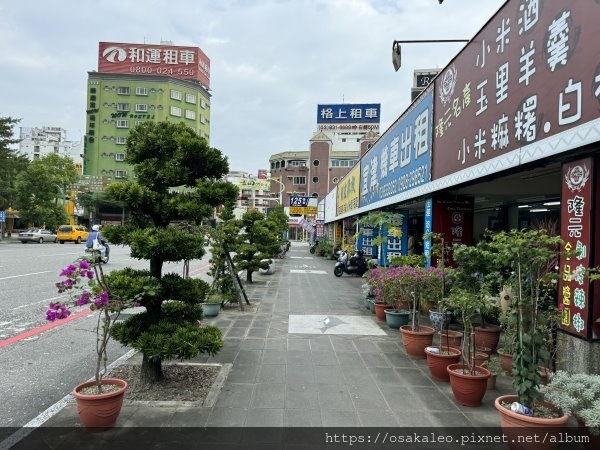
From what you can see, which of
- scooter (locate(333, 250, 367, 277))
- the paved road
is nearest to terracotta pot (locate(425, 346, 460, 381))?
the paved road

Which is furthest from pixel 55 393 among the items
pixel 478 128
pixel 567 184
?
pixel 478 128

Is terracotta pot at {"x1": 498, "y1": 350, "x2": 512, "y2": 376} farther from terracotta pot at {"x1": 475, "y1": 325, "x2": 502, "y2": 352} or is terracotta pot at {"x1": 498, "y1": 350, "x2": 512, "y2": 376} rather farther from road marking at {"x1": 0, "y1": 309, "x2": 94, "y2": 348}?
road marking at {"x1": 0, "y1": 309, "x2": 94, "y2": 348}

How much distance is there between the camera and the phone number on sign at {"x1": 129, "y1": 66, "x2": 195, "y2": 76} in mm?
54188

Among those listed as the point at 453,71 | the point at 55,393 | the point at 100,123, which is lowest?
the point at 55,393

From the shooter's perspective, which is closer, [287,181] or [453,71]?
[453,71]

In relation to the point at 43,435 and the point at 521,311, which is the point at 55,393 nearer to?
the point at 43,435

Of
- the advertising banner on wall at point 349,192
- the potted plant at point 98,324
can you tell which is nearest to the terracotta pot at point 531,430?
the potted plant at point 98,324

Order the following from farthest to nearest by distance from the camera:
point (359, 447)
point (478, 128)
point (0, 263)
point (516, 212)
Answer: point (0, 263)
point (516, 212)
point (478, 128)
point (359, 447)

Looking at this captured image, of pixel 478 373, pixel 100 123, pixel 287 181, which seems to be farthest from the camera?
pixel 287 181

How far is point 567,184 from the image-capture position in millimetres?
4375

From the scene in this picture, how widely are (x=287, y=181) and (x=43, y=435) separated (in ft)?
214

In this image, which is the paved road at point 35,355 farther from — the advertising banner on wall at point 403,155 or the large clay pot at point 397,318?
the advertising banner on wall at point 403,155

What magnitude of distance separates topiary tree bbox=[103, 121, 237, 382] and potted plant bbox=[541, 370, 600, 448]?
2.87 metres

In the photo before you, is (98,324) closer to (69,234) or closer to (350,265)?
(350,265)
